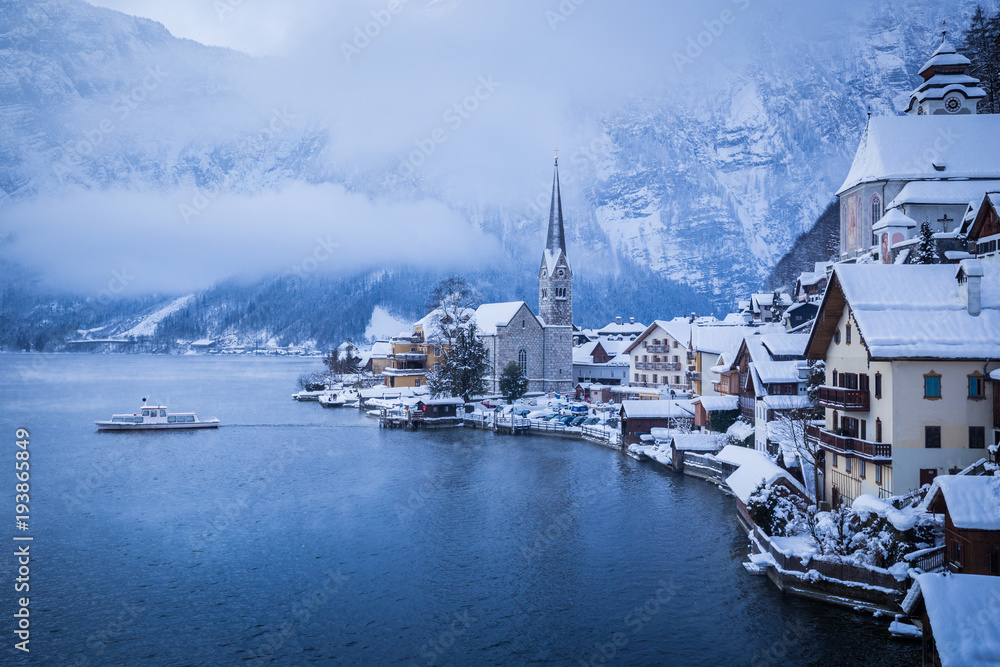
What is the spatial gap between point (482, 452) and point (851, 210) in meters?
36.1

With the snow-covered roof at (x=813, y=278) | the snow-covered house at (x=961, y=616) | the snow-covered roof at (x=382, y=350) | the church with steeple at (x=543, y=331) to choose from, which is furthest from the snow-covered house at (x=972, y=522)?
the snow-covered roof at (x=382, y=350)

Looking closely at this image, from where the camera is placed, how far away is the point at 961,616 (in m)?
16.1

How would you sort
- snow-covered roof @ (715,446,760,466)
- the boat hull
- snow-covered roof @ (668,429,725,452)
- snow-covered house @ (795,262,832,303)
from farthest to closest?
the boat hull, snow-covered house @ (795,262,832,303), snow-covered roof @ (668,429,725,452), snow-covered roof @ (715,446,760,466)

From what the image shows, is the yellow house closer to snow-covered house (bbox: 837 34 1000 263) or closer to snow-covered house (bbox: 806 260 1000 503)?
snow-covered house (bbox: 837 34 1000 263)

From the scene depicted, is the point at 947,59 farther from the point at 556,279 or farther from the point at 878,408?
the point at 556,279

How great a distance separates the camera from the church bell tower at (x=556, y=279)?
105438mm

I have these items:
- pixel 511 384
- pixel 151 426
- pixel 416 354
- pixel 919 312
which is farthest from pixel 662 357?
pixel 151 426

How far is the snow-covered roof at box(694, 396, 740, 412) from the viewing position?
171 ft

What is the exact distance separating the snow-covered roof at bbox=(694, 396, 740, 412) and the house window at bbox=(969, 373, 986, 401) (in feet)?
84.3

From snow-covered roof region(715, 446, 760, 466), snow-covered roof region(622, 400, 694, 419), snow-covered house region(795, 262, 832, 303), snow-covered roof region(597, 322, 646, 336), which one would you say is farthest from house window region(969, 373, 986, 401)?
snow-covered roof region(597, 322, 646, 336)

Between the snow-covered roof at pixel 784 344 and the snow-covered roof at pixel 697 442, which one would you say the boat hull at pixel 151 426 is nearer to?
the snow-covered roof at pixel 697 442

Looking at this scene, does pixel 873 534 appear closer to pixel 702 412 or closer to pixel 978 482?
pixel 978 482

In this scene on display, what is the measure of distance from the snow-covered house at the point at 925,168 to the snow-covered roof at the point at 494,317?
47.9 metres

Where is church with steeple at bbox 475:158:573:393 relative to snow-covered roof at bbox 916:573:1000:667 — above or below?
above
